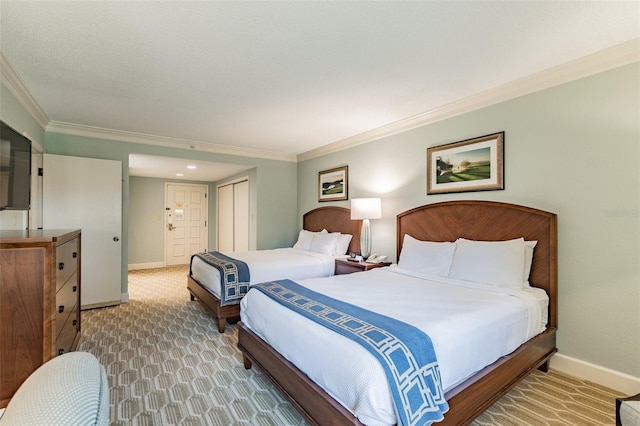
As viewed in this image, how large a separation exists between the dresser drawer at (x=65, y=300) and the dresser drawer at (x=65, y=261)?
0.06 metres

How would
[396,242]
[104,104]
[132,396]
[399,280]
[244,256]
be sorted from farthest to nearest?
[244,256] < [396,242] < [104,104] < [399,280] < [132,396]

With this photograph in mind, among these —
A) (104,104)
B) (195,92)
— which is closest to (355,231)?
(195,92)

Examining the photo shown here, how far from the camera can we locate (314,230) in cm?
552

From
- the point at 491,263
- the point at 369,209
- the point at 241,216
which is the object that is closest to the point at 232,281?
the point at 369,209

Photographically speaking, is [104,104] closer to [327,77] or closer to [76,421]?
[327,77]

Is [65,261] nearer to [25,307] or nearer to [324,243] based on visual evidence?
[25,307]

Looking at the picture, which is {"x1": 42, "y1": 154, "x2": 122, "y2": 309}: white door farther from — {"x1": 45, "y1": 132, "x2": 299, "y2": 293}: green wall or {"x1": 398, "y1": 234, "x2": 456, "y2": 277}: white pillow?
{"x1": 398, "y1": 234, "x2": 456, "y2": 277}: white pillow

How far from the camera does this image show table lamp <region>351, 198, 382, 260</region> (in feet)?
12.9

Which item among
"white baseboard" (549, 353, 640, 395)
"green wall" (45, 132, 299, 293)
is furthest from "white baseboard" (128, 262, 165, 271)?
"white baseboard" (549, 353, 640, 395)

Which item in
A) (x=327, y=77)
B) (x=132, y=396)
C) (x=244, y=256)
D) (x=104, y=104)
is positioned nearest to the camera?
(x=132, y=396)

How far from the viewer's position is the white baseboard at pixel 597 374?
2.17 metres

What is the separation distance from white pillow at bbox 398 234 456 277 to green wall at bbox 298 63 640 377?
0.70 m

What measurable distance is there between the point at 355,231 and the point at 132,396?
3.28 meters

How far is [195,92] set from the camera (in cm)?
295
